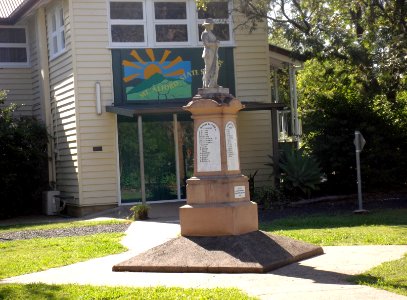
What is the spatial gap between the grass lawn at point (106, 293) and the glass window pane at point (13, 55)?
16.0 meters

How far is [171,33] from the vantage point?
821 inches

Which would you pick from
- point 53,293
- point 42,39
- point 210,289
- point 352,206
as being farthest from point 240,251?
point 42,39

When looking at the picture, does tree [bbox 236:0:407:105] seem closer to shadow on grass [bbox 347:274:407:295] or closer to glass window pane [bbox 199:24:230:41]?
glass window pane [bbox 199:24:230:41]

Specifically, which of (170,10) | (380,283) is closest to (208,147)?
(380,283)

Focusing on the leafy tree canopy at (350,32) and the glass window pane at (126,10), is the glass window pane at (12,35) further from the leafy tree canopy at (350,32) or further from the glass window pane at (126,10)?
the leafy tree canopy at (350,32)

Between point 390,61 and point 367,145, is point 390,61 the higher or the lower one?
the higher one

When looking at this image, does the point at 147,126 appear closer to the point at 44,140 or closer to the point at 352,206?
the point at 44,140

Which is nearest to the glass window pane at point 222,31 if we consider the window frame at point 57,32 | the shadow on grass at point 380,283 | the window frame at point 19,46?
the window frame at point 57,32

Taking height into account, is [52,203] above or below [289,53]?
below

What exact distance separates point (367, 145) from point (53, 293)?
543 inches

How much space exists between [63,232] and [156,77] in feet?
19.6

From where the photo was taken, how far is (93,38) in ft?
66.2

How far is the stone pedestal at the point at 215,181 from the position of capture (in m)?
11.2

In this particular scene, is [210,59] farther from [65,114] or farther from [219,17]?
[65,114]
